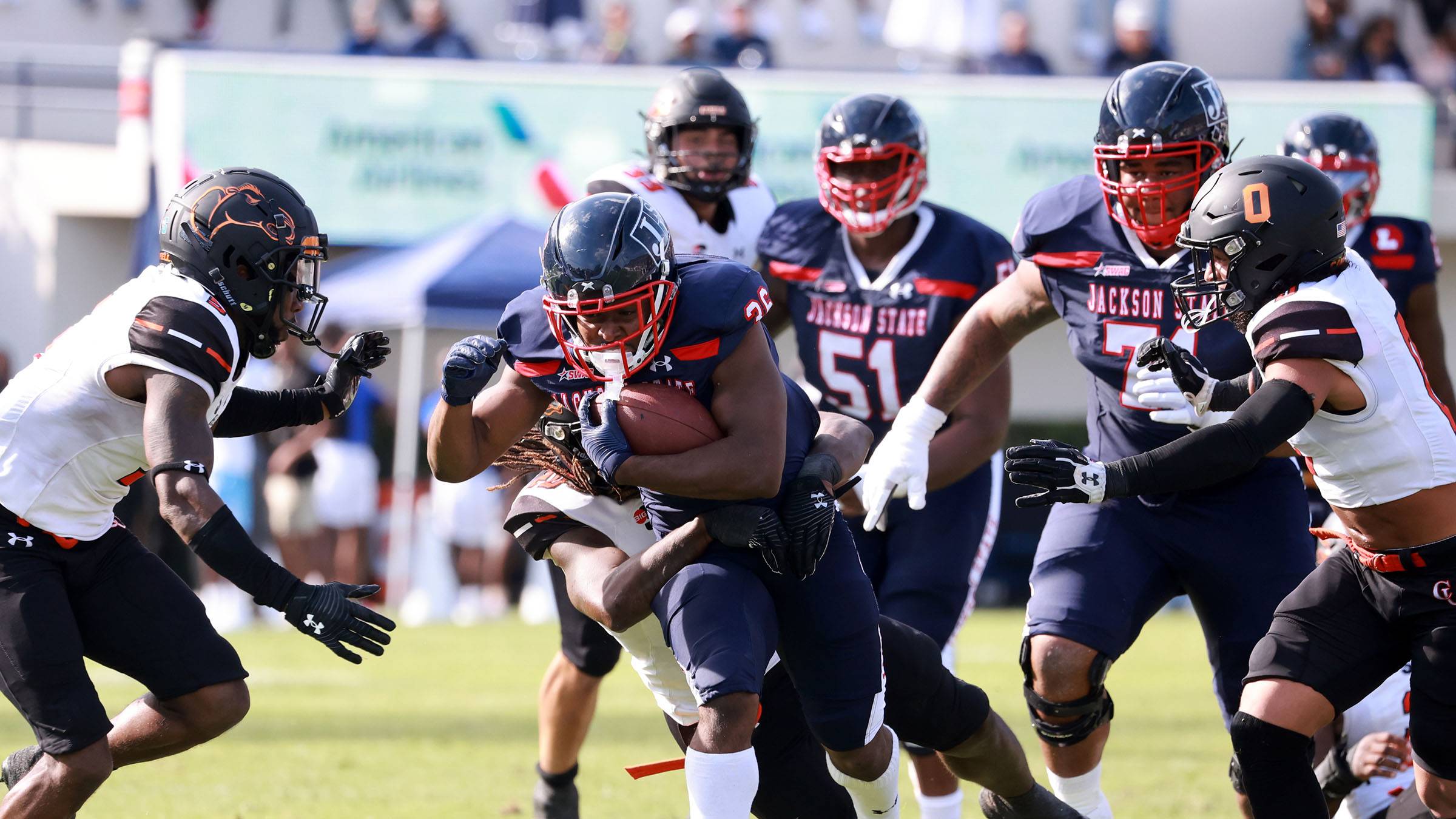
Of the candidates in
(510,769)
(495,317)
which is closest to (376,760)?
(510,769)

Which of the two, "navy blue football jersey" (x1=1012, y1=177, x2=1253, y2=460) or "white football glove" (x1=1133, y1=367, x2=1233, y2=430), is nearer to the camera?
"white football glove" (x1=1133, y1=367, x2=1233, y2=430)

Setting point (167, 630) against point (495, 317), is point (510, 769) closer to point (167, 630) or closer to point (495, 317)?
point (167, 630)

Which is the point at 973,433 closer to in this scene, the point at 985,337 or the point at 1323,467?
the point at 985,337

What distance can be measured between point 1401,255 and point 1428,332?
11.4 inches

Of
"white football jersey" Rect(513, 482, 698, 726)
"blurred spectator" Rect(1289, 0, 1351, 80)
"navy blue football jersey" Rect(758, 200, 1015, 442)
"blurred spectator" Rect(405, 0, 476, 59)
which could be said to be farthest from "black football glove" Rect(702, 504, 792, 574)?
"blurred spectator" Rect(1289, 0, 1351, 80)

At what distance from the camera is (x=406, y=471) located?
12.1 metres

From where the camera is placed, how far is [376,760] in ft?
21.9

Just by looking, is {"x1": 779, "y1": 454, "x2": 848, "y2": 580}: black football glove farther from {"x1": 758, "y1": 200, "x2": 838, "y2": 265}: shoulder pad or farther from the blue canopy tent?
the blue canopy tent

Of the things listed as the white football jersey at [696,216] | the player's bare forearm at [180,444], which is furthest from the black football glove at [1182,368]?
the player's bare forearm at [180,444]

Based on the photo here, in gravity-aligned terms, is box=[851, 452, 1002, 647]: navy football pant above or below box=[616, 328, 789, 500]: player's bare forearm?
below

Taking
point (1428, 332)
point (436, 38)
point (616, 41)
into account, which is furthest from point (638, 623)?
point (616, 41)

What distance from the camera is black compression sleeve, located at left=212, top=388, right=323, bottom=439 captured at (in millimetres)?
4664

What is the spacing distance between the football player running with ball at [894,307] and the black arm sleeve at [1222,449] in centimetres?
127

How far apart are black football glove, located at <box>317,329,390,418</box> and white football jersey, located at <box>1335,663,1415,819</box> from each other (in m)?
2.83
